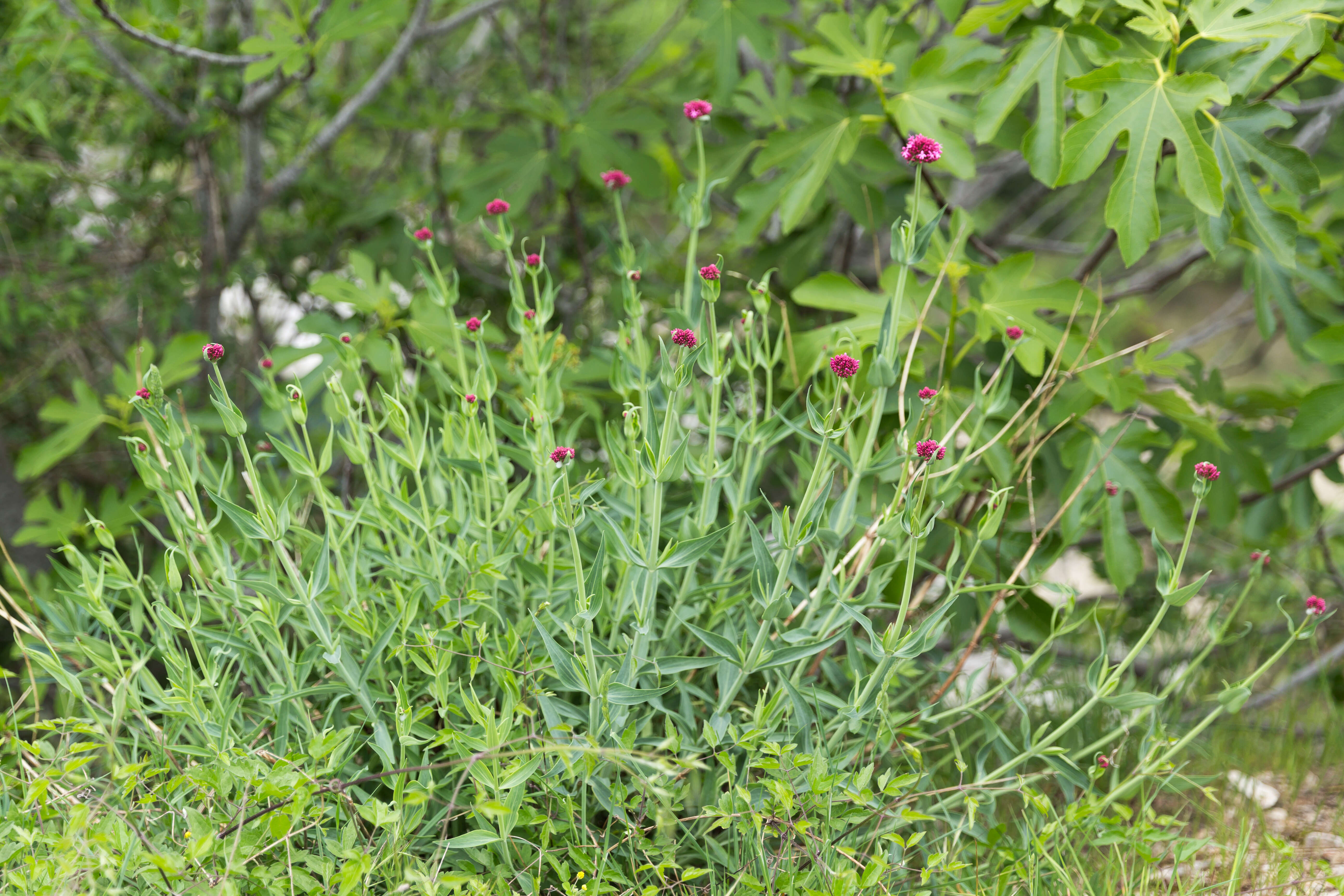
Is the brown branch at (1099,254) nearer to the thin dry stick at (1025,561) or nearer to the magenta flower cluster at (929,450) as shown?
the thin dry stick at (1025,561)

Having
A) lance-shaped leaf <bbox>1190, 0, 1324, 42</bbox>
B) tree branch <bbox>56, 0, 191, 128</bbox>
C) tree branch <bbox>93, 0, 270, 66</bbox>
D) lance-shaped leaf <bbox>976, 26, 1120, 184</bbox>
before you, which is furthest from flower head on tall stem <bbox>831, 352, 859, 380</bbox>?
tree branch <bbox>56, 0, 191, 128</bbox>

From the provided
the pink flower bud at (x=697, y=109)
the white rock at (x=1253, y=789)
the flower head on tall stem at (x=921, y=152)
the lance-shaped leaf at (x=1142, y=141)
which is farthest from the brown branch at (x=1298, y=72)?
the white rock at (x=1253, y=789)

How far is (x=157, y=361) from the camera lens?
96.0 inches

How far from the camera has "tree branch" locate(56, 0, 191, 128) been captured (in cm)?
187

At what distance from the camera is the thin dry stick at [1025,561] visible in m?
1.39

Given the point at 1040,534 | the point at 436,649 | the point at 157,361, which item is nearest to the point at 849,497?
the point at 1040,534

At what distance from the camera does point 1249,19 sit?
1.41 metres

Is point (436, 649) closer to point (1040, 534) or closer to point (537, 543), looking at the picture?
point (537, 543)

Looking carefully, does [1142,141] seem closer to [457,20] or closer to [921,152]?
[921,152]

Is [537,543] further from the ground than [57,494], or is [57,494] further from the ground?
[537,543]

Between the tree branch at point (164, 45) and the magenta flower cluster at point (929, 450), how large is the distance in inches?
61.1

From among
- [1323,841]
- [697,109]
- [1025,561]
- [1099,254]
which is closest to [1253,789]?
[1323,841]

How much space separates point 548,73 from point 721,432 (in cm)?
159

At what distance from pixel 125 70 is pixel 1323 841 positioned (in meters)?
2.81
